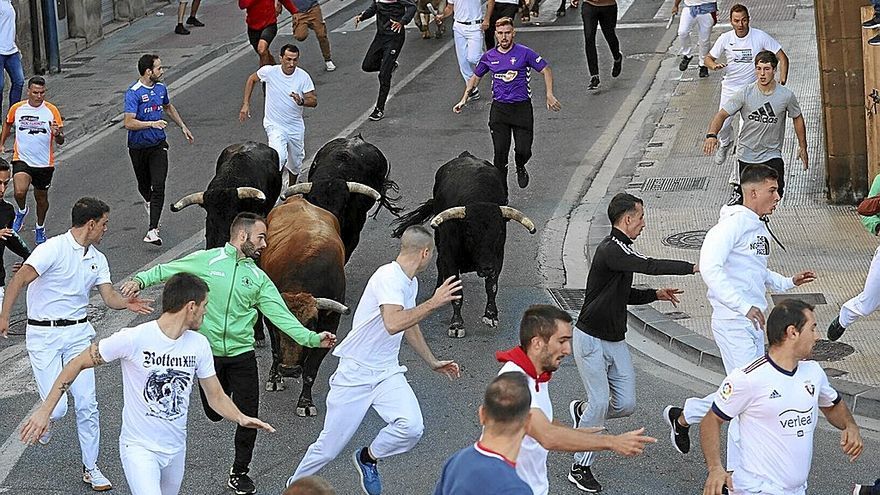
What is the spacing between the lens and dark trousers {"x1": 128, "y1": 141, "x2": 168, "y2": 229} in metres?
14.1

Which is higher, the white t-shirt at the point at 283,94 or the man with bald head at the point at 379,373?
the man with bald head at the point at 379,373

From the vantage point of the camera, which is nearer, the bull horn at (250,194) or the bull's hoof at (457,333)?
the bull's hoof at (457,333)

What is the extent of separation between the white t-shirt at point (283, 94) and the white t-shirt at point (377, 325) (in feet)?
22.4

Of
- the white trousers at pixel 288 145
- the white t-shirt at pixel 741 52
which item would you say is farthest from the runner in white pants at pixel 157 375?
the white t-shirt at pixel 741 52

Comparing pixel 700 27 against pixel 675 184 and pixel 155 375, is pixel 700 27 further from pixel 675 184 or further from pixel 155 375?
pixel 155 375

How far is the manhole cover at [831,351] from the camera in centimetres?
1020

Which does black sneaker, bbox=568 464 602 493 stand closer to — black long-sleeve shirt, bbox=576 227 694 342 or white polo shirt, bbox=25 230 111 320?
black long-sleeve shirt, bbox=576 227 694 342

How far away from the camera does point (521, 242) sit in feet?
45.4

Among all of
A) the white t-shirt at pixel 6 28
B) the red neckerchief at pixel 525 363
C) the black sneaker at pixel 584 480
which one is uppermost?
the red neckerchief at pixel 525 363

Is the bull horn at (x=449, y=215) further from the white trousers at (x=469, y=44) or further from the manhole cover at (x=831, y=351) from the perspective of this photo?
the white trousers at (x=469, y=44)

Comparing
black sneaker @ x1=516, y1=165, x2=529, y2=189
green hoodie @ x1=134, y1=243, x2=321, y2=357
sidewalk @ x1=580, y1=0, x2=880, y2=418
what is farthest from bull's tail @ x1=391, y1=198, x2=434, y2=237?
green hoodie @ x1=134, y1=243, x2=321, y2=357

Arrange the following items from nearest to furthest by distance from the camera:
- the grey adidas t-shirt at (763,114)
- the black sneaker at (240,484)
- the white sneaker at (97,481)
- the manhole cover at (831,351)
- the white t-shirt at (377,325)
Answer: the white t-shirt at (377,325) < the black sneaker at (240,484) < the white sneaker at (97,481) < the manhole cover at (831,351) < the grey adidas t-shirt at (763,114)

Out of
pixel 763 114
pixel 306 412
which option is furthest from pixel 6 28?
pixel 763 114

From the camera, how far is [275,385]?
33.8 feet
